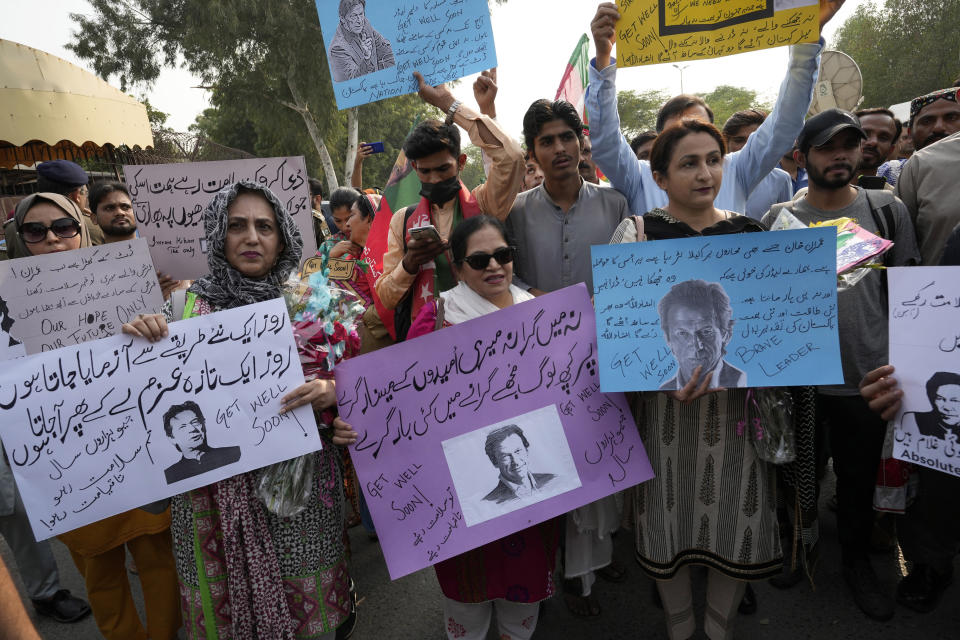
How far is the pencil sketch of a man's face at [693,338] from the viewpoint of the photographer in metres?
1.79

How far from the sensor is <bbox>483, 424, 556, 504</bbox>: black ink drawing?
193cm

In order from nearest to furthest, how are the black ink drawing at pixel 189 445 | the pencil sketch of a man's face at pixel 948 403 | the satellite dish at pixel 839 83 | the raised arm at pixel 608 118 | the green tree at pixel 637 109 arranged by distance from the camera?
the pencil sketch of a man's face at pixel 948 403, the black ink drawing at pixel 189 445, the raised arm at pixel 608 118, the satellite dish at pixel 839 83, the green tree at pixel 637 109

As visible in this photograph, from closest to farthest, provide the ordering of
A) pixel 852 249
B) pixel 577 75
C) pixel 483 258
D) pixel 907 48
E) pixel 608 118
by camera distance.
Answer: pixel 852 249 → pixel 483 258 → pixel 608 118 → pixel 577 75 → pixel 907 48

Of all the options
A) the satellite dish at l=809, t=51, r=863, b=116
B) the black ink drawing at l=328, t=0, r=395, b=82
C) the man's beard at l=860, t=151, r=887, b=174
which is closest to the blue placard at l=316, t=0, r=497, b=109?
the black ink drawing at l=328, t=0, r=395, b=82

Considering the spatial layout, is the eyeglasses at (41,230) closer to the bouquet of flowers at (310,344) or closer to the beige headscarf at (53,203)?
the beige headscarf at (53,203)

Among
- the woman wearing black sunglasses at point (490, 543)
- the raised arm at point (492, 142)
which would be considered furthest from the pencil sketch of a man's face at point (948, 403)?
the raised arm at point (492, 142)

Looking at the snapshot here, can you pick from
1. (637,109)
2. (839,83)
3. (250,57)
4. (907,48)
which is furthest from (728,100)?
(839,83)

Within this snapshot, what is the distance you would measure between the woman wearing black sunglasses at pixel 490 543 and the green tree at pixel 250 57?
19402 mm

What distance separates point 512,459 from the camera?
194 centimetres

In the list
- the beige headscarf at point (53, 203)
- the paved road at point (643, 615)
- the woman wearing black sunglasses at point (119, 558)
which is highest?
the beige headscarf at point (53, 203)

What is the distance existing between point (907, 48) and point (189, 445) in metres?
32.6

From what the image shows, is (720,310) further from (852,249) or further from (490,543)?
(490,543)

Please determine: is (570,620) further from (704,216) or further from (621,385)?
(704,216)

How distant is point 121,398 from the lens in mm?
1682
